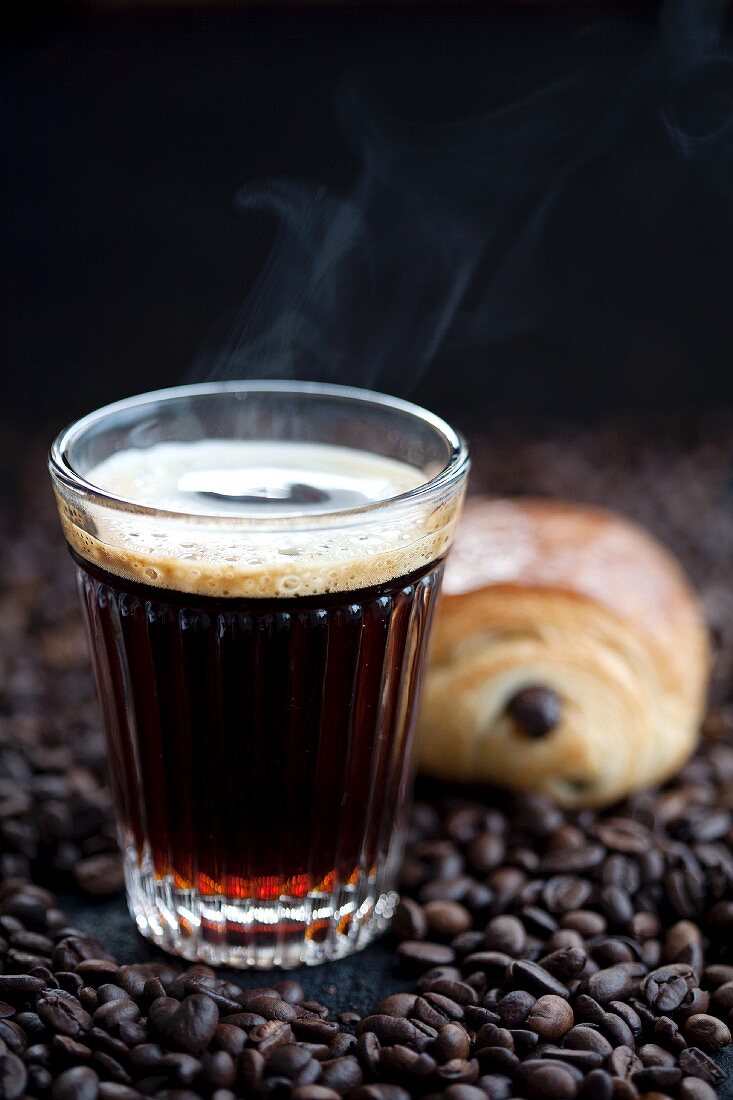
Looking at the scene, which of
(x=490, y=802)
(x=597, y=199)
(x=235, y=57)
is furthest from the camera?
(x=597, y=199)

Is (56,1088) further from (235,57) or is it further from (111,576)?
(235,57)

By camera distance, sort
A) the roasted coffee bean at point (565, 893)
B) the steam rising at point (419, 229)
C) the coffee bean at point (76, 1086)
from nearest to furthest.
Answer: the coffee bean at point (76, 1086) → the roasted coffee bean at point (565, 893) → the steam rising at point (419, 229)

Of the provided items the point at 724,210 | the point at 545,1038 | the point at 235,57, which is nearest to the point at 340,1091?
the point at 545,1038

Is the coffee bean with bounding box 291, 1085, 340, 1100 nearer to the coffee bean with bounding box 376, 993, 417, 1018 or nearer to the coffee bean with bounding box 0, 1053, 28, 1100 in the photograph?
the coffee bean with bounding box 376, 993, 417, 1018

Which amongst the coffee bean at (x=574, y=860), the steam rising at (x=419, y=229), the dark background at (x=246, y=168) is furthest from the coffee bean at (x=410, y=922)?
the dark background at (x=246, y=168)

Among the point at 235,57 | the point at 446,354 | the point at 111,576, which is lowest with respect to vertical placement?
the point at 446,354

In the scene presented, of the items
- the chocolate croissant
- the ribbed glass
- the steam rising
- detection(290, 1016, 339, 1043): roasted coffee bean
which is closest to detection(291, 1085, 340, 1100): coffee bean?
detection(290, 1016, 339, 1043): roasted coffee bean

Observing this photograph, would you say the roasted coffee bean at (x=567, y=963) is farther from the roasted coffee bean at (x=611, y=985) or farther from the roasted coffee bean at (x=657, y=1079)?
the roasted coffee bean at (x=657, y=1079)

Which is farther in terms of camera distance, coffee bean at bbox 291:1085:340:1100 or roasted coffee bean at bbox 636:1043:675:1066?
roasted coffee bean at bbox 636:1043:675:1066
